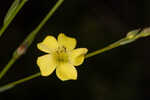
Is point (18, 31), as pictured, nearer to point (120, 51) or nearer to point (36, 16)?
point (36, 16)

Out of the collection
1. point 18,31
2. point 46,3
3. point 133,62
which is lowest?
point 133,62

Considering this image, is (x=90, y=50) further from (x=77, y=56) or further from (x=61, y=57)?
(x=77, y=56)

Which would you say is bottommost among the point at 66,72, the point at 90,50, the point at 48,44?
the point at 66,72

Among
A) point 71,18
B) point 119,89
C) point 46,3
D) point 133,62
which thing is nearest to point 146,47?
point 133,62

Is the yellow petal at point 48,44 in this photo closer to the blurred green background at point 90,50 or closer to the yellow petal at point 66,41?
the yellow petal at point 66,41

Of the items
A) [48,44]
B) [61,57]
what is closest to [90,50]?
[61,57]

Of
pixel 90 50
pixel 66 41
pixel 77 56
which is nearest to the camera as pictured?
pixel 77 56

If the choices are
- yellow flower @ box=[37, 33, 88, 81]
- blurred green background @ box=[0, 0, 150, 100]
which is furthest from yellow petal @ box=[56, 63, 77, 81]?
blurred green background @ box=[0, 0, 150, 100]
